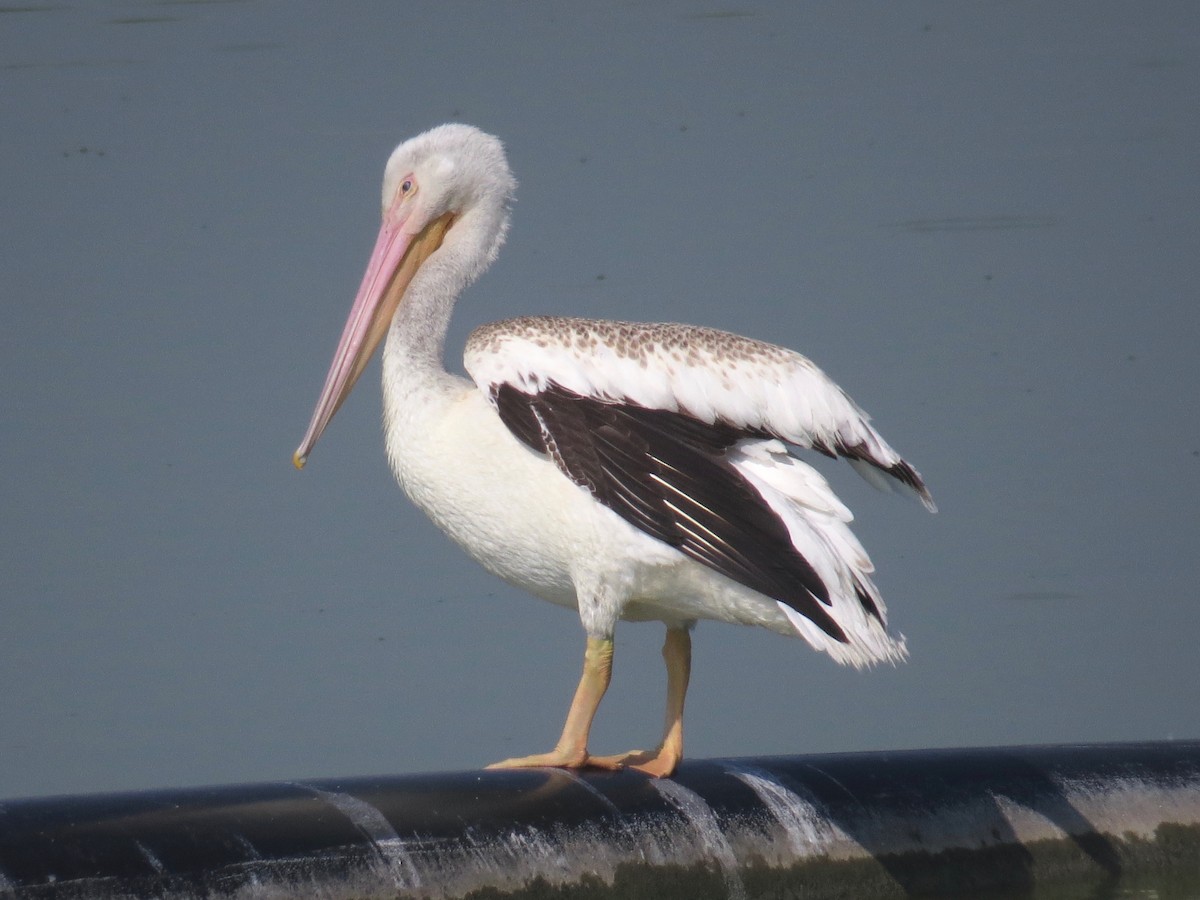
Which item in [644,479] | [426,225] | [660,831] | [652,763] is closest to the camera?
[660,831]

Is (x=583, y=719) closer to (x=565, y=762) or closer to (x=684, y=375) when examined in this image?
(x=565, y=762)

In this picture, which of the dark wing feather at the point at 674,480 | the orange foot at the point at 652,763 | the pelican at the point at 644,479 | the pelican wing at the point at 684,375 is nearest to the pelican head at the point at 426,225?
the pelican at the point at 644,479

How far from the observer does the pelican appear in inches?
111

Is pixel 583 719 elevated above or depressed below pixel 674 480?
below

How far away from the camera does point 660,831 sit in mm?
2637

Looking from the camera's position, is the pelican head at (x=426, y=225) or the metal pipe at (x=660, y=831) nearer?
the metal pipe at (x=660, y=831)

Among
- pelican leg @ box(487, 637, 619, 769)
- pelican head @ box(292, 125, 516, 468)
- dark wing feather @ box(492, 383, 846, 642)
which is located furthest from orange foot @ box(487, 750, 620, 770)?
pelican head @ box(292, 125, 516, 468)

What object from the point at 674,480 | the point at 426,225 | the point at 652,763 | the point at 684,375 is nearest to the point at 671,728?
the point at 652,763

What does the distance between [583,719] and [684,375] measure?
2.25 ft

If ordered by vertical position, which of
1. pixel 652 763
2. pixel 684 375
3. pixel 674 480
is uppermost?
pixel 684 375

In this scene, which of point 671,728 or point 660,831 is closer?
point 660,831

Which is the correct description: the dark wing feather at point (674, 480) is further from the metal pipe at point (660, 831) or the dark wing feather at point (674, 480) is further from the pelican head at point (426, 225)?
the pelican head at point (426, 225)

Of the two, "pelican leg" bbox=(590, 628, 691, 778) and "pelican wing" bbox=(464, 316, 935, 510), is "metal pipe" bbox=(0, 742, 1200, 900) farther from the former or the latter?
"pelican wing" bbox=(464, 316, 935, 510)

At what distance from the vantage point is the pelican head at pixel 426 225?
335 centimetres
